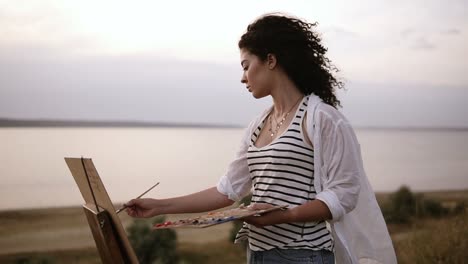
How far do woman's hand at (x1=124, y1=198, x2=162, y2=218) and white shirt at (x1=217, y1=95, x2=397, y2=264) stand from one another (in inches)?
22.9

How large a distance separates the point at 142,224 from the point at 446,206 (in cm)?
318

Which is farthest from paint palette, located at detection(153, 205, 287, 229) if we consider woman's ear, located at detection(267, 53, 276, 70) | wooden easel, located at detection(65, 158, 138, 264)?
woman's ear, located at detection(267, 53, 276, 70)

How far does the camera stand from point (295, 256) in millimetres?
1929

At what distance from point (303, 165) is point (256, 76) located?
0.31m

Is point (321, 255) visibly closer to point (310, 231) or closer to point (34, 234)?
point (310, 231)

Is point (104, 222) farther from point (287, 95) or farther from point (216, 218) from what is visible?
point (287, 95)

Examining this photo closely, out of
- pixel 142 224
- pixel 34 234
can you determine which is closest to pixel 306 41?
pixel 142 224

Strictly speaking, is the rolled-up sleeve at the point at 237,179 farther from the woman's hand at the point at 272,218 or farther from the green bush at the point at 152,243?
the green bush at the point at 152,243

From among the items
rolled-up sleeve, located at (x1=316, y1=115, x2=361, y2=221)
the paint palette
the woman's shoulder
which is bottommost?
the paint palette

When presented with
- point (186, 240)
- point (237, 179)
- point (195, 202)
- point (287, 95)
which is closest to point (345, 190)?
point (287, 95)

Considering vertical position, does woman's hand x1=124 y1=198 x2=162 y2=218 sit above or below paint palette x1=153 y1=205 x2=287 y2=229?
below

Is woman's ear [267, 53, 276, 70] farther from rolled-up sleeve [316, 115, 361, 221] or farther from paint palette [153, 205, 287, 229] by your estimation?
paint palette [153, 205, 287, 229]

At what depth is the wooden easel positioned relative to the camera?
170 centimetres

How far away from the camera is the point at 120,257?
1.73m
